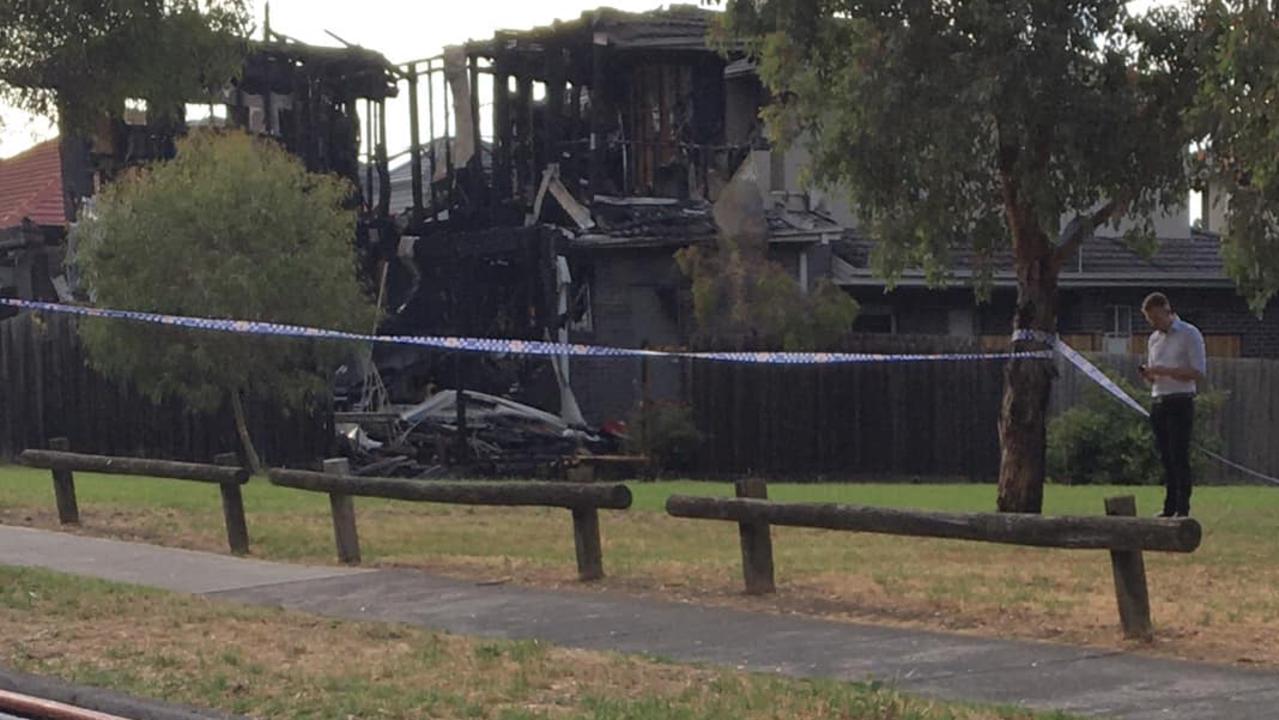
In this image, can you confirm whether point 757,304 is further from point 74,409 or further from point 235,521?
point 235,521

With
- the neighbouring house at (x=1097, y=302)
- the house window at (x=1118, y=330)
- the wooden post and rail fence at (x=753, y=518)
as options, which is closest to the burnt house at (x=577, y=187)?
the neighbouring house at (x=1097, y=302)

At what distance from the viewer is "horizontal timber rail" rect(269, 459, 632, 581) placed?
1224 cm

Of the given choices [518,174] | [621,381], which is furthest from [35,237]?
[621,381]

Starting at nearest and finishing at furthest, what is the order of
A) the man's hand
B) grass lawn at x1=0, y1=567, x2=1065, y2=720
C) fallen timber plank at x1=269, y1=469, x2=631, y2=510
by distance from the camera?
1. grass lawn at x1=0, y1=567, x2=1065, y2=720
2. fallen timber plank at x1=269, y1=469, x2=631, y2=510
3. the man's hand

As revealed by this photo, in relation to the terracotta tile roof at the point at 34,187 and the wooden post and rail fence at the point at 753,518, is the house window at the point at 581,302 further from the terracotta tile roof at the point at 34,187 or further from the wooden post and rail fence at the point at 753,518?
the wooden post and rail fence at the point at 753,518

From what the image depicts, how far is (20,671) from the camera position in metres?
9.52

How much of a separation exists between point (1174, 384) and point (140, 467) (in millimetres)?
8005

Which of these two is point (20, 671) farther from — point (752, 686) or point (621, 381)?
point (621, 381)

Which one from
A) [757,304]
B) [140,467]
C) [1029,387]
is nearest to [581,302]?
[757,304]

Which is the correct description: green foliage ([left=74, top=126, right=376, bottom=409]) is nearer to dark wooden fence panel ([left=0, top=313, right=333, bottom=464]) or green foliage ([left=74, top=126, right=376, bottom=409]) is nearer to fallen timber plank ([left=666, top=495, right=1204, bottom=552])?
dark wooden fence panel ([left=0, top=313, right=333, bottom=464])

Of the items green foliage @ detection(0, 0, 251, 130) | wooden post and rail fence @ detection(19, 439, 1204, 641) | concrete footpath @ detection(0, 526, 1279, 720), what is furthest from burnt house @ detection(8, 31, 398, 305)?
Result: concrete footpath @ detection(0, 526, 1279, 720)

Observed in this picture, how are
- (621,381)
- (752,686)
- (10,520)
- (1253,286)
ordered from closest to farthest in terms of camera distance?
(752,686) < (1253,286) < (10,520) < (621,381)

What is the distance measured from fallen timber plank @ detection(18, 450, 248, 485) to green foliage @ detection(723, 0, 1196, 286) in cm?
564

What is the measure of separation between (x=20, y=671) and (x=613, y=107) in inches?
1033
